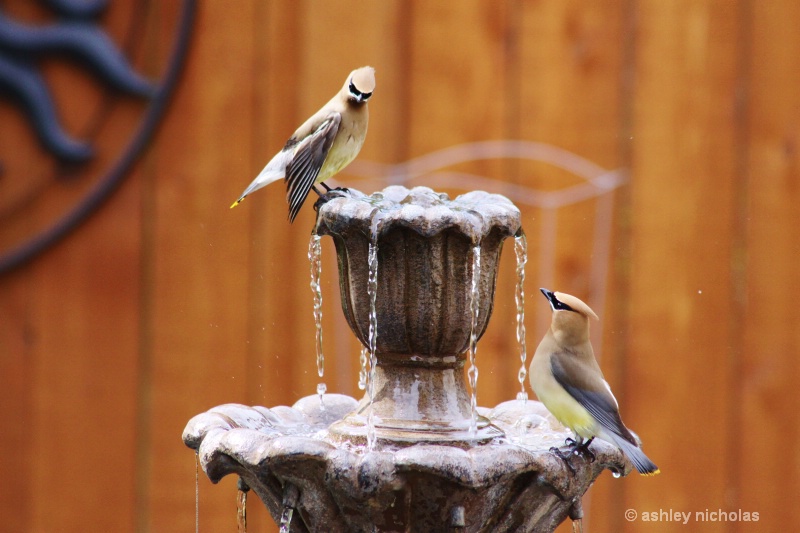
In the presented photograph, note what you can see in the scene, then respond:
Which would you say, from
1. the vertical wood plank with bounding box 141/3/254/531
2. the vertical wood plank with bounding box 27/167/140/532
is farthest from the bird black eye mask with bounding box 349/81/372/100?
the vertical wood plank with bounding box 27/167/140/532

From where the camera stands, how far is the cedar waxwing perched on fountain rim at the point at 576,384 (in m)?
2.79

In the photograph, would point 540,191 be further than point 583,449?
Yes

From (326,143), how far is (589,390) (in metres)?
1.01

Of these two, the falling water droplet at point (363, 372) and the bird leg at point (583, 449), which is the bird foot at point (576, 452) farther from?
the falling water droplet at point (363, 372)

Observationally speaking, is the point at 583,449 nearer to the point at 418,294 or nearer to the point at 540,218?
the point at 418,294

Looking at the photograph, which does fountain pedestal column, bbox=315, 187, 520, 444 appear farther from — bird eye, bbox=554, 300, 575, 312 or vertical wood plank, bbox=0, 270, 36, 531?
vertical wood plank, bbox=0, 270, 36, 531

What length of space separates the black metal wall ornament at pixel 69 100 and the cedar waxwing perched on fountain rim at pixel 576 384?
205 centimetres

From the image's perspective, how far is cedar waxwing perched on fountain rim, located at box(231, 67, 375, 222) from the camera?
2977 mm

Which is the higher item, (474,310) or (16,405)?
(474,310)

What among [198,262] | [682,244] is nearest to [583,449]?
[682,244]

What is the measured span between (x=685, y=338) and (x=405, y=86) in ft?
4.94

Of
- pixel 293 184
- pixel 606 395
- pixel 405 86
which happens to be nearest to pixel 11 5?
pixel 405 86

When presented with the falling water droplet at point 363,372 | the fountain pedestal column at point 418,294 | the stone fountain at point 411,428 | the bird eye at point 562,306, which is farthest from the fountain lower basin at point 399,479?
the falling water droplet at point 363,372

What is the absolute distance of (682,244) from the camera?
4289 millimetres
